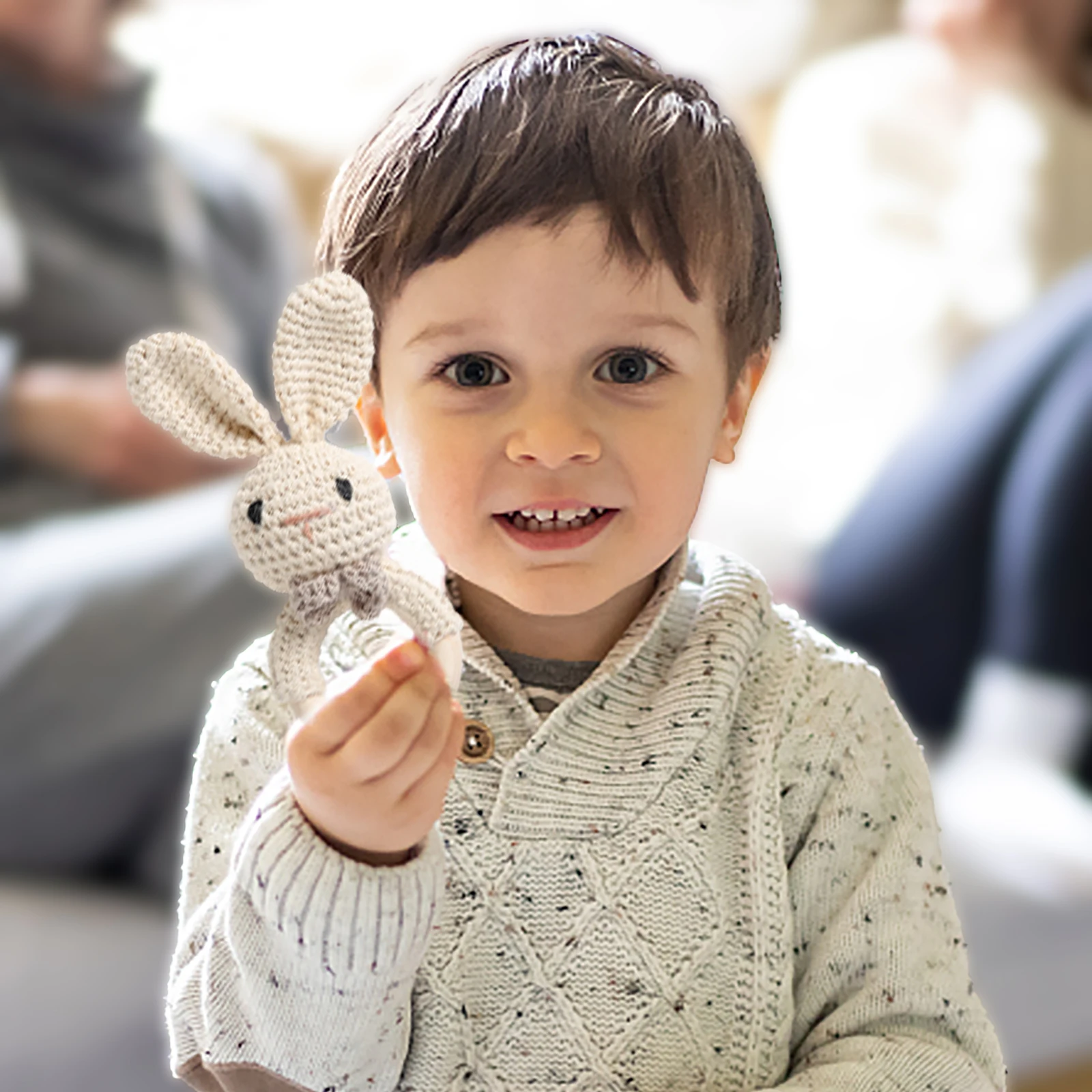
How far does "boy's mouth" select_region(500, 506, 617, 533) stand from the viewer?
66cm

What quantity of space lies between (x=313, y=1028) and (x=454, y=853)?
10cm

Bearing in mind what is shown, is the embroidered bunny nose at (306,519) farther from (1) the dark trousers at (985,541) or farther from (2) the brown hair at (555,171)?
(1) the dark trousers at (985,541)

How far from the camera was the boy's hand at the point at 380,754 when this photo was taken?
56 centimetres

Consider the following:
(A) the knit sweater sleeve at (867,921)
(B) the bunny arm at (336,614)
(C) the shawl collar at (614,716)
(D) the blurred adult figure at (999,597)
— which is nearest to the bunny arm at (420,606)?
(B) the bunny arm at (336,614)

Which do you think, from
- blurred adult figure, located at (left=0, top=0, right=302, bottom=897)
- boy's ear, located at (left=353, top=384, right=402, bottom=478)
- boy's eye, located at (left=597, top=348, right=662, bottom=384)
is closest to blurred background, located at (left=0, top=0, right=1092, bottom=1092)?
blurred adult figure, located at (left=0, top=0, right=302, bottom=897)

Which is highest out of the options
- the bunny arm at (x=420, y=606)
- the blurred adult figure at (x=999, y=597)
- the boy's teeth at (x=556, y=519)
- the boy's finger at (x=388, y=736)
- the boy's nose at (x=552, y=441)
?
the boy's nose at (x=552, y=441)

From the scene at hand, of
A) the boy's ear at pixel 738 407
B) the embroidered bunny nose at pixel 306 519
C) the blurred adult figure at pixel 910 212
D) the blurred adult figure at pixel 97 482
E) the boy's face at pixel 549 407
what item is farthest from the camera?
the blurred adult figure at pixel 910 212

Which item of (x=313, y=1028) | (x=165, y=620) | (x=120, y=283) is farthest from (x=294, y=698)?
(x=120, y=283)

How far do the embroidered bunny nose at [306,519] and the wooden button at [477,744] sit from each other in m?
0.19

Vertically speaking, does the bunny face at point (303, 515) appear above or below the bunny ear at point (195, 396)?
below

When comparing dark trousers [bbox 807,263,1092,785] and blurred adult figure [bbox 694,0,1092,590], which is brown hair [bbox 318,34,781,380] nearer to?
dark trousers [bbox 807,263,1092,785]

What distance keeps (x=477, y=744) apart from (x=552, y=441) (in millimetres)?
156

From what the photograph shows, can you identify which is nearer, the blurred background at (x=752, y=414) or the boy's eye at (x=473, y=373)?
the boy's eye at (x=473, y=373)

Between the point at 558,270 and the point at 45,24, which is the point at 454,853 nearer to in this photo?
the point at 558,270
